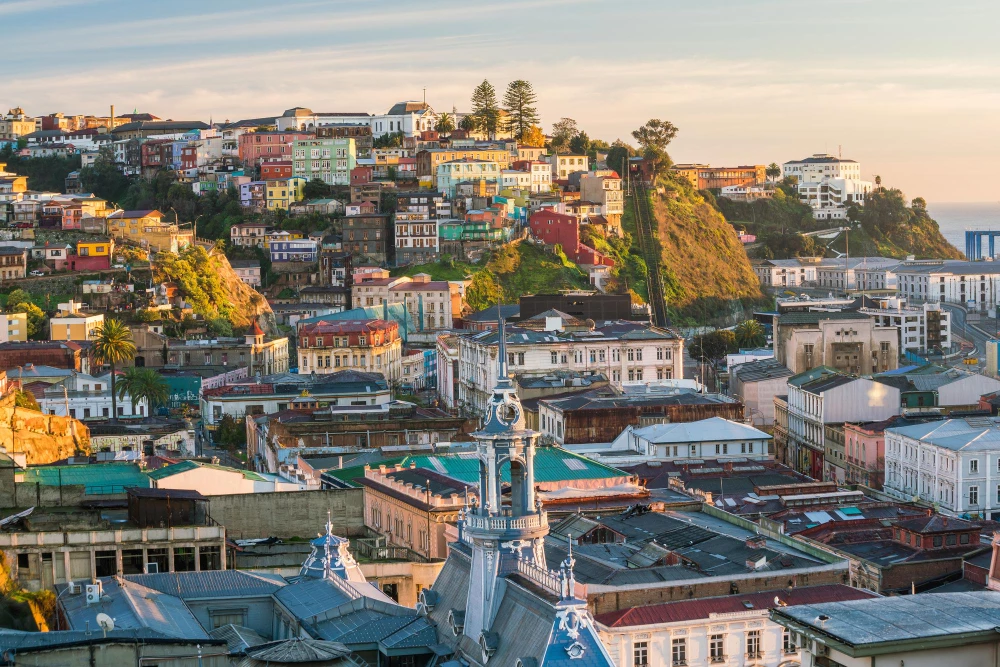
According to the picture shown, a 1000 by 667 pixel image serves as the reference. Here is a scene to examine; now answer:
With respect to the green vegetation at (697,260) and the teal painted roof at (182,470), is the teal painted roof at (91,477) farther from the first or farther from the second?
the green vegetation at (697,260)

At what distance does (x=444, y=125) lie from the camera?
626 feet

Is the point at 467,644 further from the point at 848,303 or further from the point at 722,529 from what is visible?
the point at 848,303

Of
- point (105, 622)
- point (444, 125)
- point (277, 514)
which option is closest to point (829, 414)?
point (277, 514)

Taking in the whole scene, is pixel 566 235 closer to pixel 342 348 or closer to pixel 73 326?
pixel 342 348

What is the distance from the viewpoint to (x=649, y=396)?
89.6m

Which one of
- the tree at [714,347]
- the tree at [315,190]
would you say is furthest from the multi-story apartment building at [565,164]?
the tree at [714,347]

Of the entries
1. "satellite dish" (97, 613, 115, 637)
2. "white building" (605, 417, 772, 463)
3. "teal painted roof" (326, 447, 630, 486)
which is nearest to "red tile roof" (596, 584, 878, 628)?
"satellite dish" (97, 613, 115, 637)

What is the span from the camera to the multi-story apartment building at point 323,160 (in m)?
179

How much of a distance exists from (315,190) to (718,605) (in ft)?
433

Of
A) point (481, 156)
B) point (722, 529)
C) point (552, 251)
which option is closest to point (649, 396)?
point (722, 529)

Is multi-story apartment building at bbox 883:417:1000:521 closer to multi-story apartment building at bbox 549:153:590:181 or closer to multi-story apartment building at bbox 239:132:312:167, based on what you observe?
multi-story apartment building at bbox 549:153:590:181

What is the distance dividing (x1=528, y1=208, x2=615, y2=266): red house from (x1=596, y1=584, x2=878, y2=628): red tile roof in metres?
118

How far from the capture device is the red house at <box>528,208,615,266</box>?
16450cm

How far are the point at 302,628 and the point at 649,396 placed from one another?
173ft
